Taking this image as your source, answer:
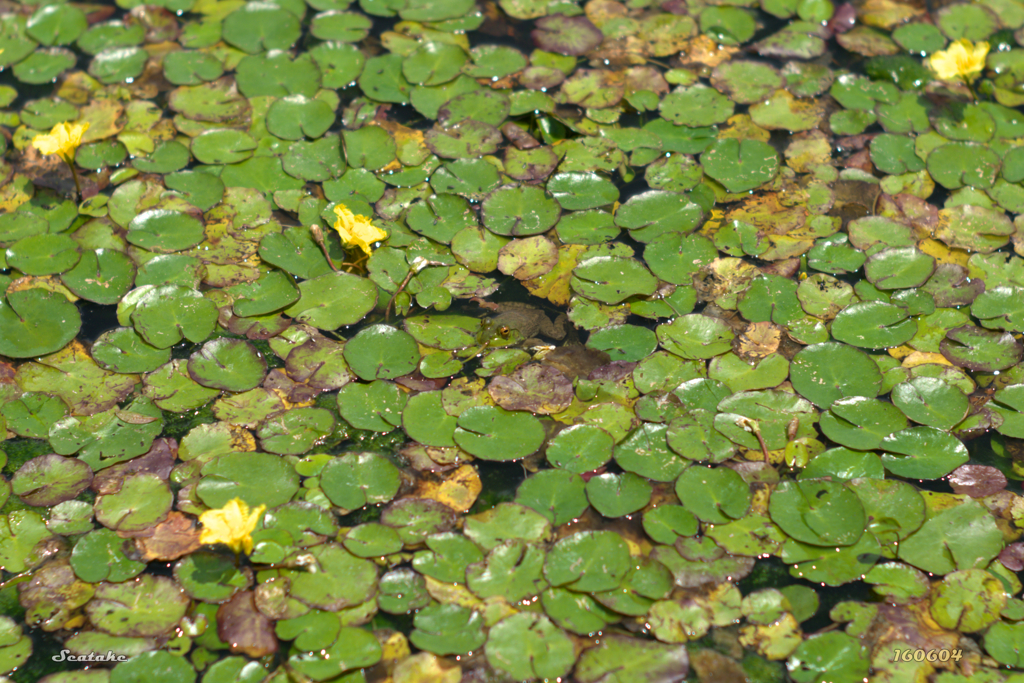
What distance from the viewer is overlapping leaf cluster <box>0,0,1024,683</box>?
202 centimetres

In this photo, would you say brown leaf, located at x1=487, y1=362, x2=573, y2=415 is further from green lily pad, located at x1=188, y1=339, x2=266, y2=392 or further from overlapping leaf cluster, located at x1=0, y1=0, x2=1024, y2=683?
green lily pad, located at x1=188, y1=339, x2=266, y2=392

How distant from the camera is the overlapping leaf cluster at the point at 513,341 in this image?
2.02m

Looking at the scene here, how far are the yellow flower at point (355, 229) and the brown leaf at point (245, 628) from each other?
1203 mm

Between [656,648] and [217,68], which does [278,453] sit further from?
[217,68]

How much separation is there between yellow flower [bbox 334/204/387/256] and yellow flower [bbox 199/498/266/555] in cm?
102

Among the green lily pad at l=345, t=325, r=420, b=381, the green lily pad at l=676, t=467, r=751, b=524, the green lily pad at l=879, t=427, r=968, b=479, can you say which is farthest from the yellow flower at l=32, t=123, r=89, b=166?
the green lily pad at l=879, t=427, r=968, b=479

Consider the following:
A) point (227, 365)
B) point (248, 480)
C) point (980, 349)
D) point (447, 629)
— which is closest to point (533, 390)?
point (447, 629)

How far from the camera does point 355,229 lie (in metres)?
2.63

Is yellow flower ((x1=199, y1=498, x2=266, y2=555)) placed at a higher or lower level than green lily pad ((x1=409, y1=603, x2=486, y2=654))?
higher

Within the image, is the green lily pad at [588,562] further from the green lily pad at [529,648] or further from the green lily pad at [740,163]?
the green lily pad at [740,163]

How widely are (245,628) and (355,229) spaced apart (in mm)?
1306

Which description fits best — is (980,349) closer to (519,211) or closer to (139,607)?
(519,211)

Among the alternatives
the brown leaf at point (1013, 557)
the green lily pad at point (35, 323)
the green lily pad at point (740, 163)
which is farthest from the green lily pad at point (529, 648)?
the green lily pad at point (740, 163)

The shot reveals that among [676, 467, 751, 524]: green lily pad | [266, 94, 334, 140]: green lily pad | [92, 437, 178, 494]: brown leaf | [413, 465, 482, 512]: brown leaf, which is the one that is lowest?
[92, 437, 178, 494]: brown leaf
